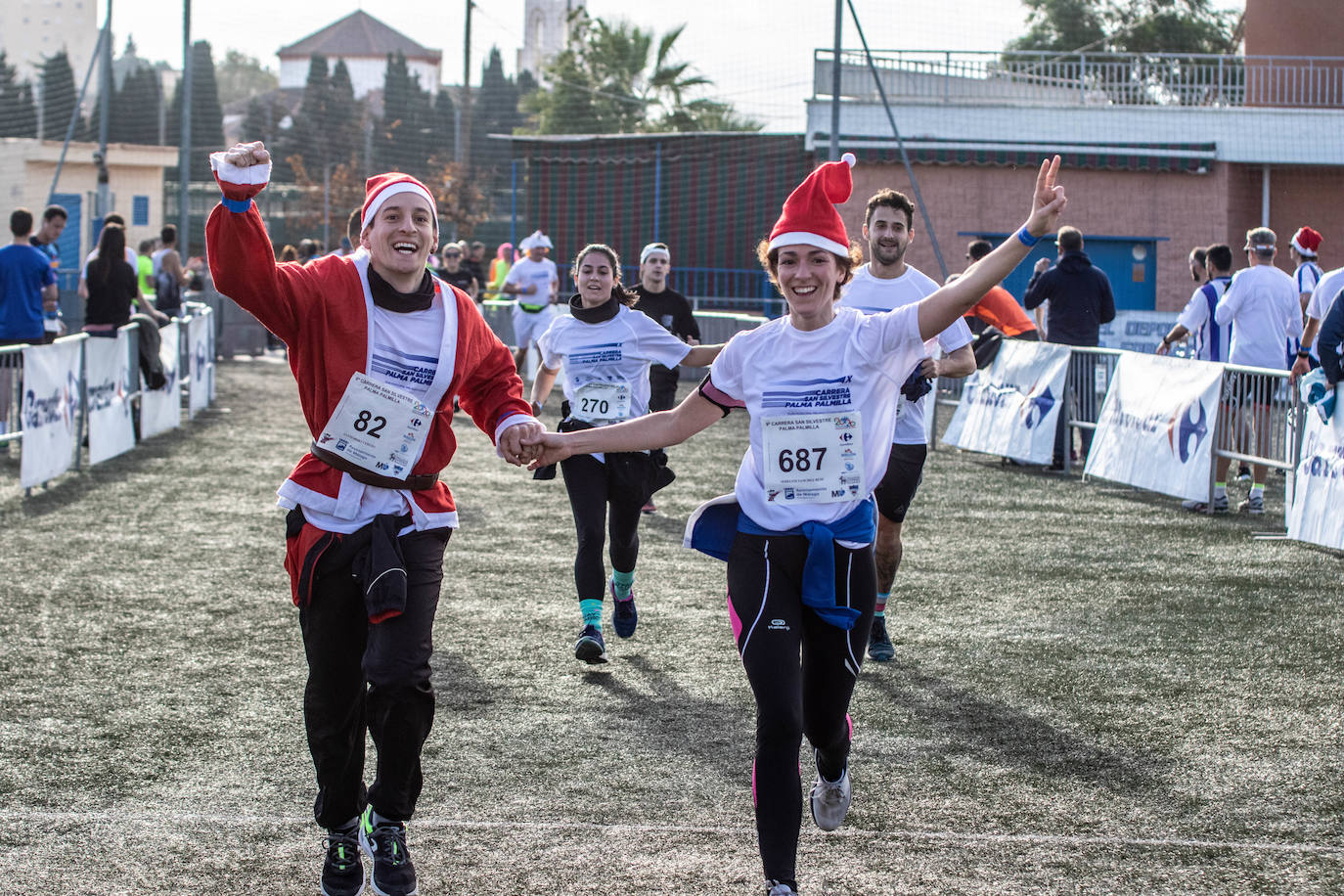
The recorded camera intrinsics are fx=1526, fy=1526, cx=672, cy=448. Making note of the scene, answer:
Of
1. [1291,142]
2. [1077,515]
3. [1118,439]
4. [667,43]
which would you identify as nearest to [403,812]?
[1077,515]

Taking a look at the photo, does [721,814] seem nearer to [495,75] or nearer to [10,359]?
[10,359]

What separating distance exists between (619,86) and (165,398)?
1488 inches

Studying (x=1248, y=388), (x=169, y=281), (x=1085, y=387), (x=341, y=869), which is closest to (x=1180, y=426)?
(x=1248, y=388)

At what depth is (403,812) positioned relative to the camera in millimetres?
4305

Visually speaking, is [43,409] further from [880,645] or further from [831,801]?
[831,801]

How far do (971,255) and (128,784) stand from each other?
1158 cm

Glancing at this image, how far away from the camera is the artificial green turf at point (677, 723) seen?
4.62m

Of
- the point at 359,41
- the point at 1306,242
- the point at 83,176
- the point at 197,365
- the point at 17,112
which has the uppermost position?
the point at 359,41

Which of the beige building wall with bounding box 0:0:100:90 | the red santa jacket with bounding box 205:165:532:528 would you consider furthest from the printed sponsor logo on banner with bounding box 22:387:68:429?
the beige building wall with bounding box 0:0:100:90

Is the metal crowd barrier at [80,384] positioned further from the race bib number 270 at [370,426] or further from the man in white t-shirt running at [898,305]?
the race bib number 270 at [370,426]

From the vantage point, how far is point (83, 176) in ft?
145

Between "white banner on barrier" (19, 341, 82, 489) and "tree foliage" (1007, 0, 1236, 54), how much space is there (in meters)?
39.7

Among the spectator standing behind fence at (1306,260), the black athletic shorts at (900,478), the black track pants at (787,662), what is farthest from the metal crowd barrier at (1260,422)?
the black track pants at (787,662)

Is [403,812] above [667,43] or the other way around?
the other way around
